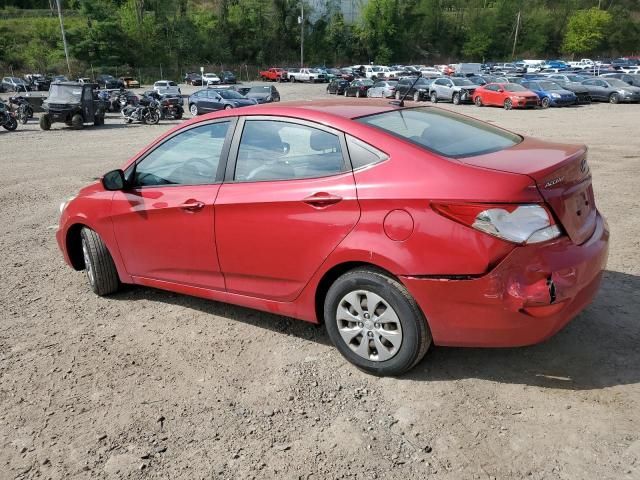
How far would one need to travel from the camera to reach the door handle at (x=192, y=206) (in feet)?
12.6

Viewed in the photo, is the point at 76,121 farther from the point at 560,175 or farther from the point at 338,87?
the point at 338,87

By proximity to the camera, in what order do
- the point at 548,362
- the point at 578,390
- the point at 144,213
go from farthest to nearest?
the point at 144,213 → the point at 548,362 → the point at 578,390

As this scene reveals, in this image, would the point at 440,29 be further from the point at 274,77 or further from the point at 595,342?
the point at 595,342

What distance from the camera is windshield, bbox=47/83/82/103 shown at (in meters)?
21.9

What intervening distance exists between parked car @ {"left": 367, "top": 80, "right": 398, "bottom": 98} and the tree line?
44.4 metres

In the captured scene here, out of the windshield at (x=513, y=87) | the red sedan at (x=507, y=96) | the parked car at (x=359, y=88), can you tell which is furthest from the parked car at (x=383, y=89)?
the windshield at (x=513, y=87)

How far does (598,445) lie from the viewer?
8.87 feet

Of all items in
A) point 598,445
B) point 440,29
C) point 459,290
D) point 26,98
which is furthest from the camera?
point 440,29

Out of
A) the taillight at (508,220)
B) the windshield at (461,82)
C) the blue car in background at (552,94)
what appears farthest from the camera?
the windshield at (461,82)

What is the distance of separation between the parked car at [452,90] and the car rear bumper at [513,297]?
105ft

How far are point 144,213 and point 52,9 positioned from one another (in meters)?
105

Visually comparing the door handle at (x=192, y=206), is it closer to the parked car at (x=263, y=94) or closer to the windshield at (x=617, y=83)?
the parked car at (x=263, y=94)

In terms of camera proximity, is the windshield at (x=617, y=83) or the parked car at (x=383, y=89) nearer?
the windshield at (x=617, y=83)

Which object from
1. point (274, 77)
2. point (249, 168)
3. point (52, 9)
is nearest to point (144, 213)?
point (249, 168)
